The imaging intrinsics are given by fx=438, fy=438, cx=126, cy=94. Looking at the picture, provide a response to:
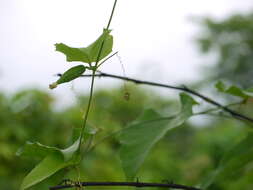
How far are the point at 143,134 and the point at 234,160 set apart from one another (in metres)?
0.21

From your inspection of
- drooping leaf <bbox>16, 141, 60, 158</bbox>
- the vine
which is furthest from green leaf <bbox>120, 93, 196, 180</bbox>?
drooping leaf <bbox>16, 141, 60, 158</bbox>

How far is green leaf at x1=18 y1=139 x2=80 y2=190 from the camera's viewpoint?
535mm

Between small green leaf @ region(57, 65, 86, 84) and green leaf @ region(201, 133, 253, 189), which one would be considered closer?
small green leaf @ region(57, 65, 86, 84)

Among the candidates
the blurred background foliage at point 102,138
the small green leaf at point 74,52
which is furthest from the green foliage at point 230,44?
the small green leaf at point 74,52

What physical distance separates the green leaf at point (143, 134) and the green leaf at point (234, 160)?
13 centimetres

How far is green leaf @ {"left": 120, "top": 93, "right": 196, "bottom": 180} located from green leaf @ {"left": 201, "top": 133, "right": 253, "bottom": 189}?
5.2 inches

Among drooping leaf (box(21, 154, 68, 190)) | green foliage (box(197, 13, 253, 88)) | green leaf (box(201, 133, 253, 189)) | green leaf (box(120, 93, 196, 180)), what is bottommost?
green foliage (box(197, 13, 253, 88))

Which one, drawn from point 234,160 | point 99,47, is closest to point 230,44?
point 234,160

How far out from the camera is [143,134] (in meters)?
0.85

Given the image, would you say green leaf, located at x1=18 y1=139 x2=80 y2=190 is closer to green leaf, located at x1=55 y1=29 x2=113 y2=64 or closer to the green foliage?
green leaf, located at x1=55 y1=29 x2=113 y2=64

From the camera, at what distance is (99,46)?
56 centimetres

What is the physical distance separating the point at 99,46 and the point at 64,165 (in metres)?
0.16

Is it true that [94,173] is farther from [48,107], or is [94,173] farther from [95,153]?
[48,107]

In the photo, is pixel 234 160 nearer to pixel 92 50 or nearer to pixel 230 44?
pixel 92 50
